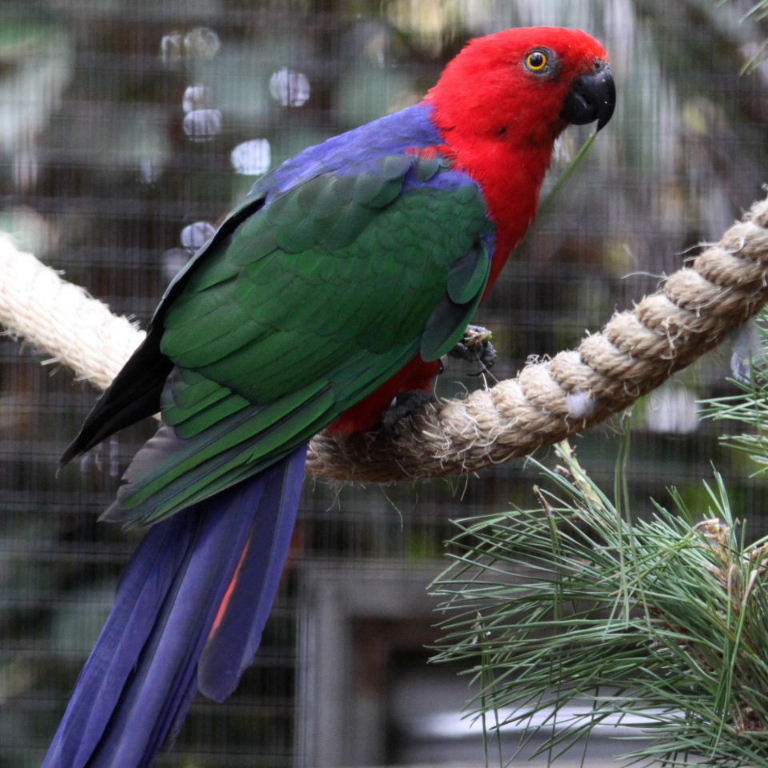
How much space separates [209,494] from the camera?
832mm

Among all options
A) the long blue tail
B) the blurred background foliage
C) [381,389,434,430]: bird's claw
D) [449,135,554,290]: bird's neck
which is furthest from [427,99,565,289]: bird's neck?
the blurred background foliage

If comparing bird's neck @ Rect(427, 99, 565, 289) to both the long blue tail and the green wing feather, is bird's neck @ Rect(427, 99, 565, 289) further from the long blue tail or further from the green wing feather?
the long blue tail

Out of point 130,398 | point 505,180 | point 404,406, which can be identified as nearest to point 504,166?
point 505,180

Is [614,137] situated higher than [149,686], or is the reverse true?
[614,137]

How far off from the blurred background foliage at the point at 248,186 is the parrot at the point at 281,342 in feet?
2.15

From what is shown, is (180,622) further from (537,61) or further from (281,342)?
(537,61)

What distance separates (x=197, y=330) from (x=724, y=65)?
117cm

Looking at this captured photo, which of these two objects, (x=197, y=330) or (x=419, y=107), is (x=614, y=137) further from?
(x=197, y=330)

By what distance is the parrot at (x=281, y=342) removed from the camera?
2.56ft

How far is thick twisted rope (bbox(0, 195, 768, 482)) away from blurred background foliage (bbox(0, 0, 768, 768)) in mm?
656

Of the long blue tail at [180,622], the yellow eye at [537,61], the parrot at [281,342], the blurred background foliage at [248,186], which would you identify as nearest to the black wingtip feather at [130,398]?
the parrot at [281,342]

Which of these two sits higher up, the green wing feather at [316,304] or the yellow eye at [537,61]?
the yellow eye at [537,61]

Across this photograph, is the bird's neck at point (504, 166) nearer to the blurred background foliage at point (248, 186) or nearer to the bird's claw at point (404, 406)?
the bird's claw at point (404, 406)

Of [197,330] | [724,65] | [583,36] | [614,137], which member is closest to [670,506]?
[614,137]
